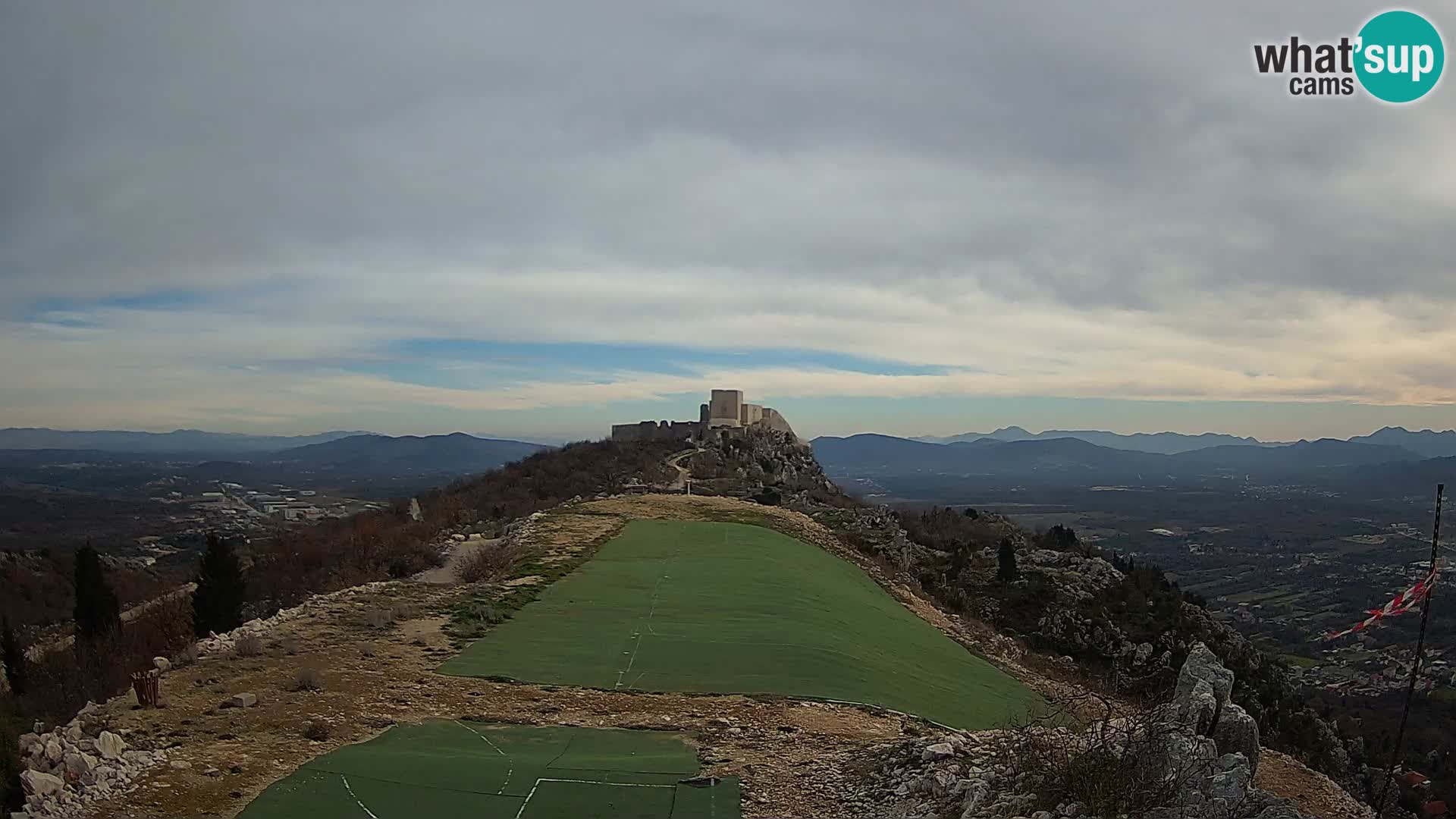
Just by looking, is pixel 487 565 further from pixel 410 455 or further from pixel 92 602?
pixel 410 455

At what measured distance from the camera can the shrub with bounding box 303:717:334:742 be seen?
9.17 meters

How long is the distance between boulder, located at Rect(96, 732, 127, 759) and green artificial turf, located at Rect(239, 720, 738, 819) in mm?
1549

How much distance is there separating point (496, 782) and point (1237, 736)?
660 centimetres

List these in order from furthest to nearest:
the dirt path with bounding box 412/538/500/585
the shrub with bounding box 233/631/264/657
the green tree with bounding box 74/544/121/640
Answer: the green tree with bounding box 74/544/121/640, the dirt path with bounding box 412/538/500/585, the shrub with bounding box 233/631/264/657

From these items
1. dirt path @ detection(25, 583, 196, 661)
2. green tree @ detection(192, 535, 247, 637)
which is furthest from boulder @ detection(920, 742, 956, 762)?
dirt path @ detection(25, 583, 196, 661)

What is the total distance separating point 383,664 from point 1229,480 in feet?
589

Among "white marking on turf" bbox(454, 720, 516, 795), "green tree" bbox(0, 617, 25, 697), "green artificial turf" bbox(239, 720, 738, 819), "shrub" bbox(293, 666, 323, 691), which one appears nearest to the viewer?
"green artificial turf" bbox(239, 720, 738, 819)

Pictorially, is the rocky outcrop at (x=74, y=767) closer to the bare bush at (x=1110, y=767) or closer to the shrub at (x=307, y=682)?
the shrub at (x=307, y=682)

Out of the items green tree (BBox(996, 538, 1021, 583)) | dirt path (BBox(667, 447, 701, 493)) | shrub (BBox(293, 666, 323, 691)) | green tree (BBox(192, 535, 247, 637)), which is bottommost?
green tree (BBox(996, 538, 1021, 583))

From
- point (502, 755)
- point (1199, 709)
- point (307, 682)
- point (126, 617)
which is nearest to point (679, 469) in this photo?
point (126, 617)

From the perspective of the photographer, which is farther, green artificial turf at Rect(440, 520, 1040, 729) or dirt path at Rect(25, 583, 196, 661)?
dirt path at Rect(25, 583, 196, 661)

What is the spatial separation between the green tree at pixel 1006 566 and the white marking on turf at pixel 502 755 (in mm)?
28009

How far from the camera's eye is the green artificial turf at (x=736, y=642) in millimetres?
12656

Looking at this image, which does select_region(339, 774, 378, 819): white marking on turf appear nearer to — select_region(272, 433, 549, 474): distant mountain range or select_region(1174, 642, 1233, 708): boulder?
select_region(1174, 642, 1233, 708): boulder
